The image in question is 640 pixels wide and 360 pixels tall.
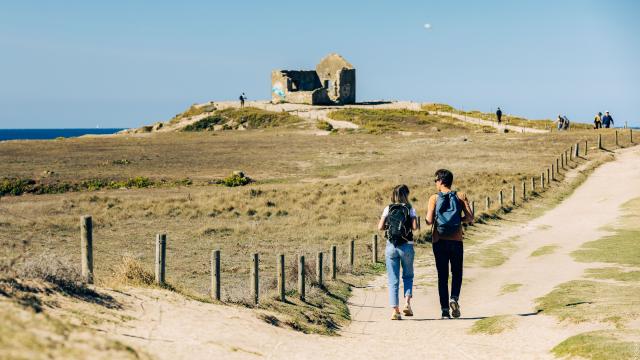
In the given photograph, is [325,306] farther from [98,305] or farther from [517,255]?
[517,255]

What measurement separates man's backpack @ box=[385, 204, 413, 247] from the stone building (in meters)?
86.7

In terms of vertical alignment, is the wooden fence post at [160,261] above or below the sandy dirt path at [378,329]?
above

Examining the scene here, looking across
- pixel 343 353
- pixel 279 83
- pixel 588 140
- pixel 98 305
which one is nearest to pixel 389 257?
pixel 343 353

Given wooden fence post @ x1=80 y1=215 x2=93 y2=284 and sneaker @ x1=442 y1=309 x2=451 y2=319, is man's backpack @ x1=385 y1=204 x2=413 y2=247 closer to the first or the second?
sneaker @ x1=442 y1=309 x2=451 y2=319

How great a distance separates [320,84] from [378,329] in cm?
9718

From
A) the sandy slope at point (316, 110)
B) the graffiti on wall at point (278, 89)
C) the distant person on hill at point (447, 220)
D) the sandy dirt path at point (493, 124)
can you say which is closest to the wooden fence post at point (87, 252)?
the distant person on hill at point (447, 220)

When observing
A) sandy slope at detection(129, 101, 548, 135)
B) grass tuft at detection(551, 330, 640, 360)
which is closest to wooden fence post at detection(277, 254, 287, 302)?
grass tuft at detection(551, 330, 640, 360)

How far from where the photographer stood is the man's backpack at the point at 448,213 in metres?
12.9

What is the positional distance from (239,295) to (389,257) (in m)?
3.81

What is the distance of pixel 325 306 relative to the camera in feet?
53.0

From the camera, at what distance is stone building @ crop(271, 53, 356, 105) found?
10131 cm


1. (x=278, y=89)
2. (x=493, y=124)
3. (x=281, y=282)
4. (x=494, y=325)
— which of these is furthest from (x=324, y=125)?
(x=494, y=325)

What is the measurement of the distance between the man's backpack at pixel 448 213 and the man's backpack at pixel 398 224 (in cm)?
48

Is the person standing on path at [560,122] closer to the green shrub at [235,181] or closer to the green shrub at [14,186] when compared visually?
the green shrub at [235,181]
